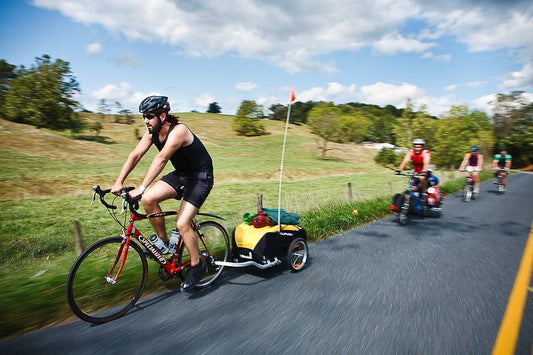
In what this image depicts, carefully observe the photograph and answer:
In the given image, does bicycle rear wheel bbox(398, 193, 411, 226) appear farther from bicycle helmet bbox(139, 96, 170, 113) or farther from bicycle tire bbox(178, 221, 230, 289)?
bicycle helmet bbox(139, 96, 170, 113)

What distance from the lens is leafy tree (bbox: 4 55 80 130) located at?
41094 mm

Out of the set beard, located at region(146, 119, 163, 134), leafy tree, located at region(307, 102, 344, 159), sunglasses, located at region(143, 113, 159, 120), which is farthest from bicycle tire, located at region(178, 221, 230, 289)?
leafy tree, located at region(307, 102, 344, 159)

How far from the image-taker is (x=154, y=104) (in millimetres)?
3309

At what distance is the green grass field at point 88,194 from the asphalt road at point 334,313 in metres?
0.68

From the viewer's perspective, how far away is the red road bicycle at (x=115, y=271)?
300cm

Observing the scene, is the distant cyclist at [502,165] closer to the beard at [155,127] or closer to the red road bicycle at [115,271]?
the red road bicycle at [115,271]

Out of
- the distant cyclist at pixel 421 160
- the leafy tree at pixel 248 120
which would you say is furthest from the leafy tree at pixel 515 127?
the distant cyclist at pixel 421 160

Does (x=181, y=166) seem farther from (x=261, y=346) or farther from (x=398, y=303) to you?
(x=398, y=303)

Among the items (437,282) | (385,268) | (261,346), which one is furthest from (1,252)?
(437,282)

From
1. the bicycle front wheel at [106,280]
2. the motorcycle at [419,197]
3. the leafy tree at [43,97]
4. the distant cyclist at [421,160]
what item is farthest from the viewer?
the leafy tree at [43,97]

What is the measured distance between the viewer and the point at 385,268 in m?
4.42

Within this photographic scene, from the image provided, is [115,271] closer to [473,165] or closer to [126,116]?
[473,165]

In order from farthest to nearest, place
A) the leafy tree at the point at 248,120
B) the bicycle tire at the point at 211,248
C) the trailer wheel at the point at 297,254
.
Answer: the leafy tree at the point at 248,120, the trailer wheel at the point at 297,254, the bicycle tire at the point at 211,248

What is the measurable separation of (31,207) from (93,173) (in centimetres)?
1031
